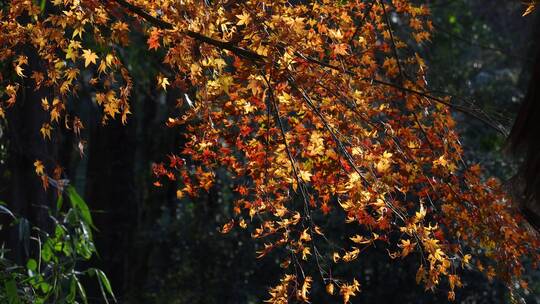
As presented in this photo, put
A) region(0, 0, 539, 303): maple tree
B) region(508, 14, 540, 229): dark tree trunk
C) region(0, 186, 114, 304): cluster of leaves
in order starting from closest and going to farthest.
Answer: region(508, 14, 540, 229): dark tree trunk → region(0, 0, 539, 303): maple tree → region(0, 186, 114, 304): cluster of leaves

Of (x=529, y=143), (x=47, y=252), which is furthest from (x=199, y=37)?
(x=47, y=252)

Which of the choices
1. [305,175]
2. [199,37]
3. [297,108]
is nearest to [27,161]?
[297,108]

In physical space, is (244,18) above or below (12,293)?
above

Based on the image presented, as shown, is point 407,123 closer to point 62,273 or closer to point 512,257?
point 512,257

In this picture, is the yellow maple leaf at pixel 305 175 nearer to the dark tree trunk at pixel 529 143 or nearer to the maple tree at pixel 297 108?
the maple tree at pixel 297 108

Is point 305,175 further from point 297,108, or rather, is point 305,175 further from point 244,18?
point 244,18

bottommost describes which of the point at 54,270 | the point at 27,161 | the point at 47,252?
the point at 54,270

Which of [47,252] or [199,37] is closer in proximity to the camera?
[199,37]

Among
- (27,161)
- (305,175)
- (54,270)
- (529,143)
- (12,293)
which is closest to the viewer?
(529,143)

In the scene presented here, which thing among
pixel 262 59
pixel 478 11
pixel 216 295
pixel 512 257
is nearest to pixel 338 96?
pixel 262 59

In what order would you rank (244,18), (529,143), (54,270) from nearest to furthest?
(529,143)
(244,18)
(54,270)

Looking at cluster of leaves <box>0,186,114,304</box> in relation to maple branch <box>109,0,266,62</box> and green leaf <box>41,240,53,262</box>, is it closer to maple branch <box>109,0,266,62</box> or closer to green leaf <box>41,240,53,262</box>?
green leaf <box>41,240,53,262</box>

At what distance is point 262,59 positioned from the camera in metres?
3.77

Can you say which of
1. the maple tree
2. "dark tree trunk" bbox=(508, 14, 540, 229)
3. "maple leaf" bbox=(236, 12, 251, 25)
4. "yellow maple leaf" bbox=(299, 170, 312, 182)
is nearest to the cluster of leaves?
the maple tree
